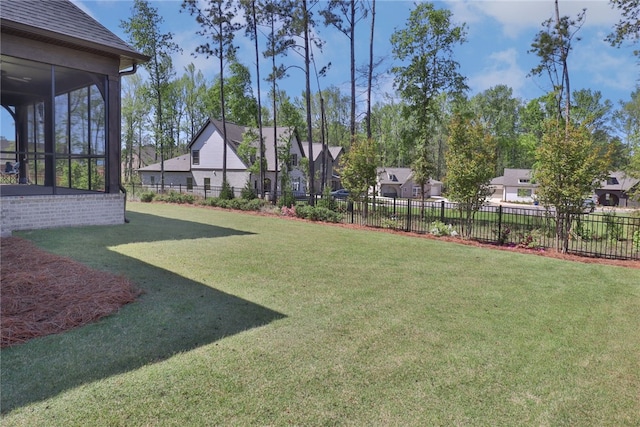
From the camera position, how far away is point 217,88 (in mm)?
31781

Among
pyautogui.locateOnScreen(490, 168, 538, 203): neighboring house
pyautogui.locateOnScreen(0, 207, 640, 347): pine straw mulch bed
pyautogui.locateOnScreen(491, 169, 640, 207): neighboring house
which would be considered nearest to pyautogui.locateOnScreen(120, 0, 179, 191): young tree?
pyautogui.locateOnScreen(0, 207, 640, 347): pine straw mulch bed

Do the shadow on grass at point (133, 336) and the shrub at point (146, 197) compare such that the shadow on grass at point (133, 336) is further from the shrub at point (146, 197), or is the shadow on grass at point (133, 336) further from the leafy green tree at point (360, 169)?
the shrub at point (146, 197)

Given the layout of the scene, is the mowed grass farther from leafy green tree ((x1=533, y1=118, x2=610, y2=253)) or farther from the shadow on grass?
leafy green tree ((x1=533, y1=118, x2=610, y2=253))

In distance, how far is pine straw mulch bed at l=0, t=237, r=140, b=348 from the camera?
146 inches

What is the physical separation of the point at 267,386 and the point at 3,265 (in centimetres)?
483

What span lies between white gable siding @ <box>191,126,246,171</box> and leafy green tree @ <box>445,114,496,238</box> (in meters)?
22.1

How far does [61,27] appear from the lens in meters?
8.70

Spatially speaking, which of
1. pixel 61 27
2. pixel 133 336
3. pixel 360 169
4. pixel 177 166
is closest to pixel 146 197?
pixel 360 169

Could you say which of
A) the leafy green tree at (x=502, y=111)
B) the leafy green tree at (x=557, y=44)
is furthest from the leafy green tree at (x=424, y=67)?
the leafy green tree at (x=502, y=111)

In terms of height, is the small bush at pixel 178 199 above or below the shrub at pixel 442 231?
above

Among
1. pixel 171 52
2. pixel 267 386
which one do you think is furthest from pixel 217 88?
pixel 267 386

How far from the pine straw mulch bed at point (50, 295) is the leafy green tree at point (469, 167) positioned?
9.74 metres

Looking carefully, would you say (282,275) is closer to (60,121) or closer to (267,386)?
(267,386)

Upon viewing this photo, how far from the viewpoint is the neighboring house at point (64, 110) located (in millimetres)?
8375
